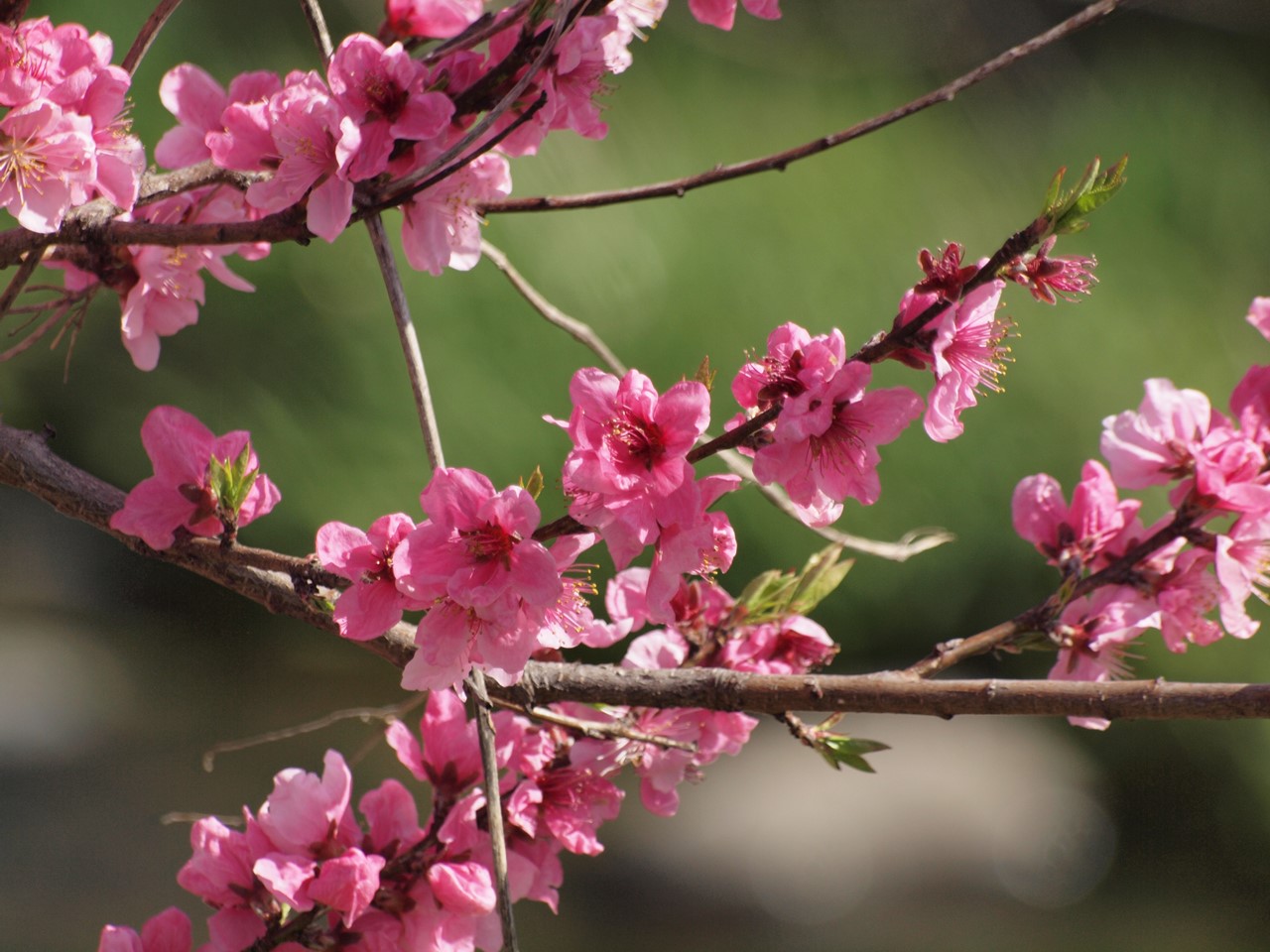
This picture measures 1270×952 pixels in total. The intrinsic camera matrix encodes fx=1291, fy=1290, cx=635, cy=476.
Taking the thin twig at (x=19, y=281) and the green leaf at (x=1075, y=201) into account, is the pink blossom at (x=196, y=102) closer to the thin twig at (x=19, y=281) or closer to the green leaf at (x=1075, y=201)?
the thin twig at (x=19, y=281)

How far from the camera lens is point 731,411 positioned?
1563 mm

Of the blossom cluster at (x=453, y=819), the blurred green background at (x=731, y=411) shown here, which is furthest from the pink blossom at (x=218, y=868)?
the blurred green background at (x=731, y=411)

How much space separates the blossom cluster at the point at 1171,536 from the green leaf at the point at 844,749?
65 millimetres

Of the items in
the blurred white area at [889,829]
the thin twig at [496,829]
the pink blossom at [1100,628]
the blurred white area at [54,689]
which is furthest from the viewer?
the blurred white area at [54,689]

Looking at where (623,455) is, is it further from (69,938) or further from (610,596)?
(69,938)

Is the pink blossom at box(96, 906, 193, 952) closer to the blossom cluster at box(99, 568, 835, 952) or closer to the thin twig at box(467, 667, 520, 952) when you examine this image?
the blossom cluster at box(99, 568, 835, 952)

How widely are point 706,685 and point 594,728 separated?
5 cm

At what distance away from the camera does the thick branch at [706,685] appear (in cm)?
28

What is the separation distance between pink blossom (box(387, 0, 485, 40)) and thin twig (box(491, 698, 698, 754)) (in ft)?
0.65

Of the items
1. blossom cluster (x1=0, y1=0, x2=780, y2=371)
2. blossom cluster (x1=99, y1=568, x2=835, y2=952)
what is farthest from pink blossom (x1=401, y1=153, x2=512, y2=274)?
blossom cluster (x1=99, y1=568, x2=835, y2=952)

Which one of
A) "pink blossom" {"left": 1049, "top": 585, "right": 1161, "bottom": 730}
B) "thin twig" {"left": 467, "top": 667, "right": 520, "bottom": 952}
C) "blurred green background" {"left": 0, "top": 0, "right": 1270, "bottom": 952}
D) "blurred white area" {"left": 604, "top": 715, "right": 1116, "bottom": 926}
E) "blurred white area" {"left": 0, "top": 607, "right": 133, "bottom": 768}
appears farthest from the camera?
"blurred white area" {"left": 0, "top": 607, "right": 133, "bottom": 768}

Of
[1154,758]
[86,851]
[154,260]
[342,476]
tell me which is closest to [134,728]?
[86,851]

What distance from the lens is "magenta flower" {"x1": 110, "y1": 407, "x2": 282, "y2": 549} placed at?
0.97ft

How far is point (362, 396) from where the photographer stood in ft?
5.42
